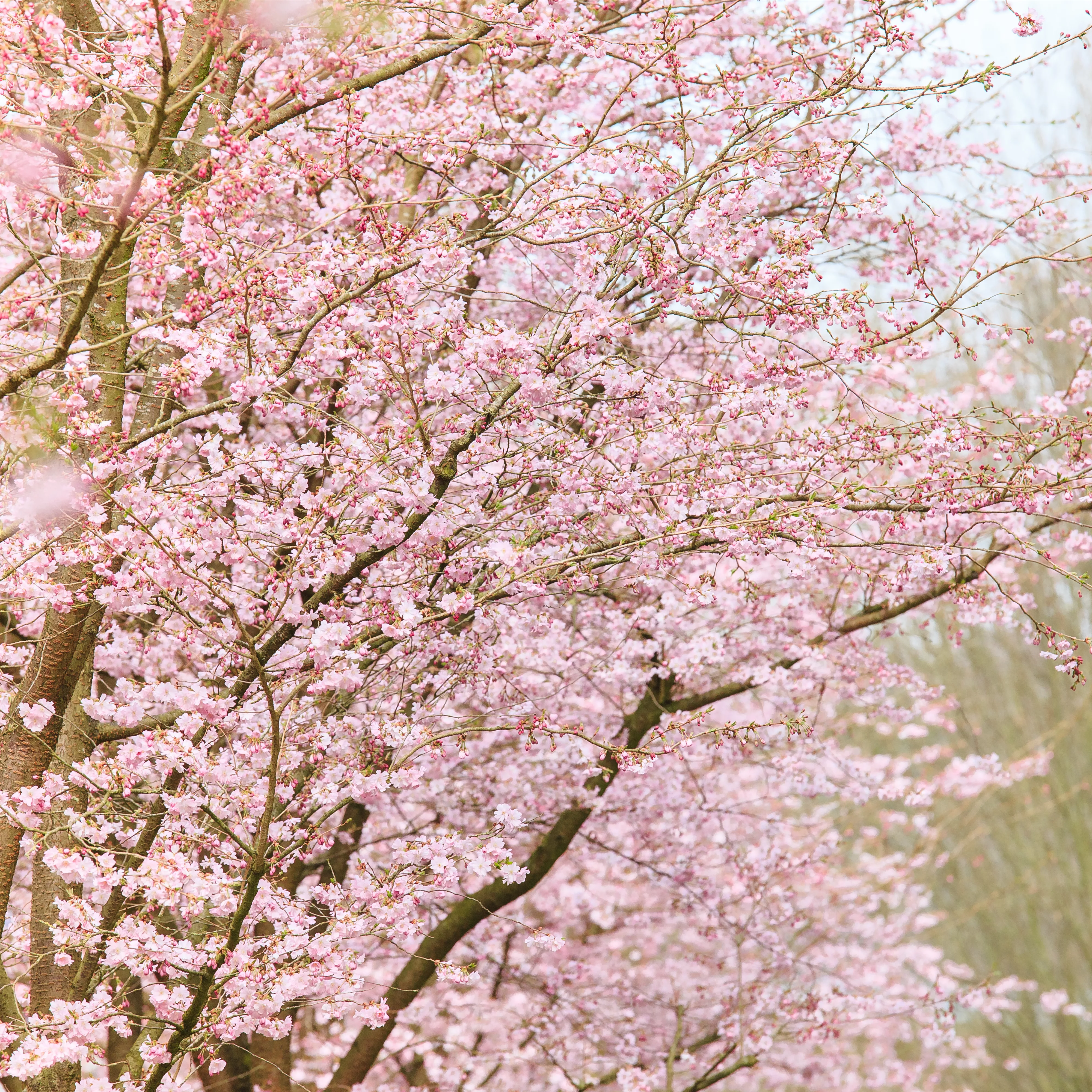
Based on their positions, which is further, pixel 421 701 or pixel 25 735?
pixel 421 701

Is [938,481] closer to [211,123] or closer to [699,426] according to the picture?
[699,426]

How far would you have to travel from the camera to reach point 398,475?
4.57 metres

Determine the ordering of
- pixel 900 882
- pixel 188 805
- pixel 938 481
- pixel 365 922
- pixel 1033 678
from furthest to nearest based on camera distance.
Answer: pixel 1033 678
pixel 900 882
pixel 938 481
pixel 365 922
pixel 188 805

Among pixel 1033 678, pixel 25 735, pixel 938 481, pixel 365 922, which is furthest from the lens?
pixel 1033 678

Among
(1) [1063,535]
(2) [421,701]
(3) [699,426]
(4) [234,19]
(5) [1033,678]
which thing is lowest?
(2) [421,701]

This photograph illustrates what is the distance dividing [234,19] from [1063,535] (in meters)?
5.82

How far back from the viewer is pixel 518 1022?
866 centimetres

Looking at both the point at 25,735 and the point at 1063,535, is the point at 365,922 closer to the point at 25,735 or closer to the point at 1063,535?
the point at 25,735

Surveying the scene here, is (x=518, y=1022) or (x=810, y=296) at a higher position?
(x=810, y=296)

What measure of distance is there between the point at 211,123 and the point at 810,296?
2.83 m

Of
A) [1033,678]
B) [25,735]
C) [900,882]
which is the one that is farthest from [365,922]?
[1033,678]

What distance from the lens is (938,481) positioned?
540 centimetres

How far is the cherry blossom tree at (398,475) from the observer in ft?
14.0

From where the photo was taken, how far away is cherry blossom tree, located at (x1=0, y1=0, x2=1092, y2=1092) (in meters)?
4.27
